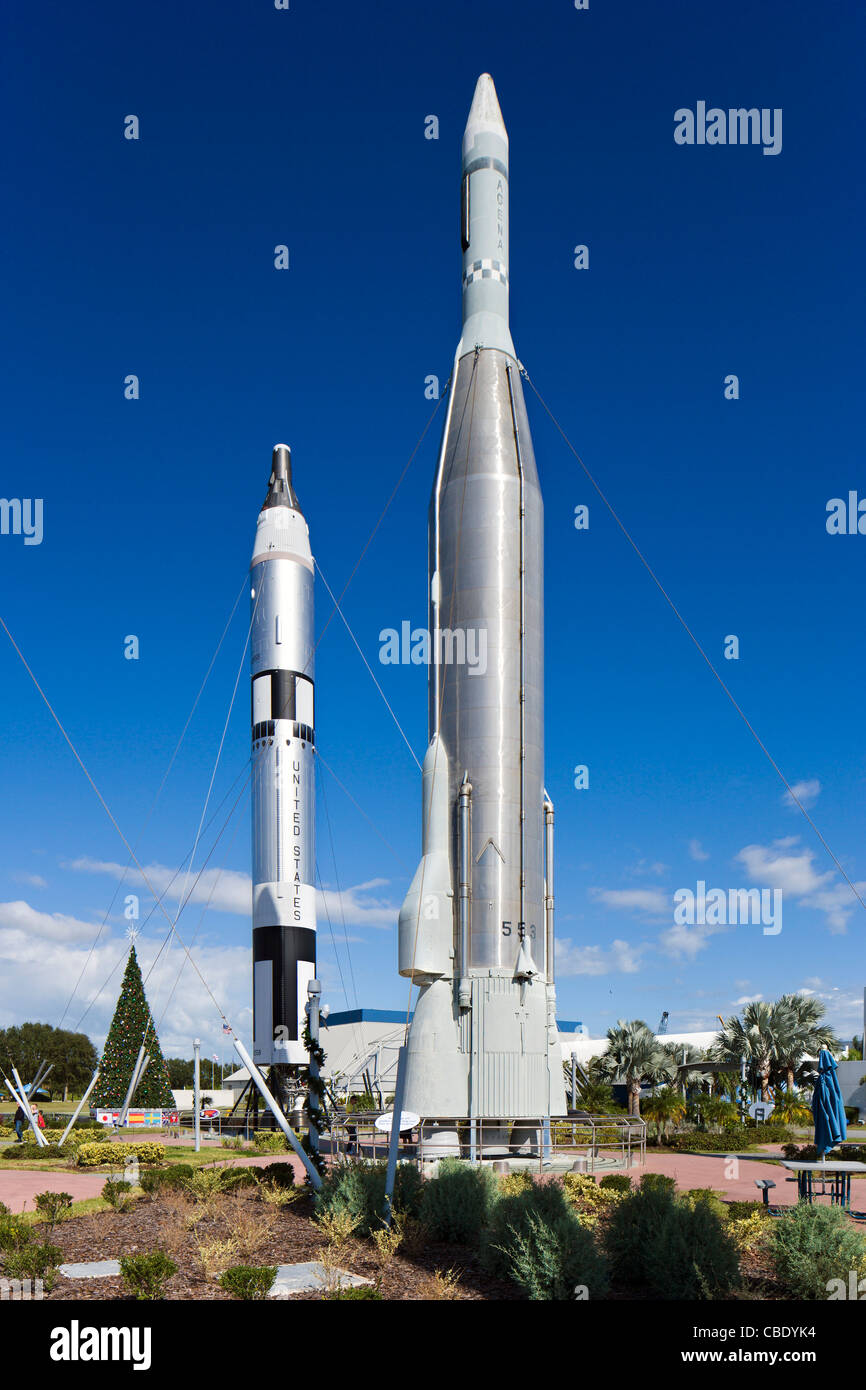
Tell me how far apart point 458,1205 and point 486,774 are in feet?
35.6

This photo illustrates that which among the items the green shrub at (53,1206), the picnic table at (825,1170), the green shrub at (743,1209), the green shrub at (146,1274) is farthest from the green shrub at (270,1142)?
the green shrub at (146,1274)

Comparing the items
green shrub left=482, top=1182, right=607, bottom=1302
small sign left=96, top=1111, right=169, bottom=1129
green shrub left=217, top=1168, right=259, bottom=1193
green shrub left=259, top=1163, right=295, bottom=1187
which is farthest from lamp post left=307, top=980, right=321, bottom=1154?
small sign left=96, top=1111, right=169, bottom=1129

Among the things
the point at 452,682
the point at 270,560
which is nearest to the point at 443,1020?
the point at 452,682

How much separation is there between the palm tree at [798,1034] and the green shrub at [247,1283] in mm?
39173

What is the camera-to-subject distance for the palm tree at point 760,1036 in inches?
1813

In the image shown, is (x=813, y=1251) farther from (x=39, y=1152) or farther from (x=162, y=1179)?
(x=39, y=1152)

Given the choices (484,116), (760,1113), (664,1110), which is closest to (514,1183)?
(664,1110)

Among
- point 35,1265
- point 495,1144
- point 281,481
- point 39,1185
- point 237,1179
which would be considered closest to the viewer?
point 35,1265

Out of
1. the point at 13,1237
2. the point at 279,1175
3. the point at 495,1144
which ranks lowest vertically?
the point at 495,1144

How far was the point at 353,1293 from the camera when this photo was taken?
10.8m

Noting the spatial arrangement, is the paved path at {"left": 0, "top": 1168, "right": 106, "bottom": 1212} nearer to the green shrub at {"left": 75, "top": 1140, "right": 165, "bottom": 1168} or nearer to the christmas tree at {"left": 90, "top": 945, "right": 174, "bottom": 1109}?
the green shrub at {"left": 75, "top": 1140, "right": 165, "bottom": 1168}

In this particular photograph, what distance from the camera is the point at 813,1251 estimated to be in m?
11.7
